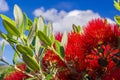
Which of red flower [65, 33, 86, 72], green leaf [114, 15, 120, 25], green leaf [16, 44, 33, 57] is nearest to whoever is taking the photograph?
green leaf [16, 44, 33, 57]

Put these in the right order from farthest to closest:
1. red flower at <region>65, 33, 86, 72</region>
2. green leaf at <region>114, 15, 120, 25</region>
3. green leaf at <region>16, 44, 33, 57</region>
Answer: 1. green leaf at <region>114, 15, 120, 25</region>
2. red flower at <region>65, 33, 86, 72</region>
3. green leaf at <region>16, 44, 33, 57</region>

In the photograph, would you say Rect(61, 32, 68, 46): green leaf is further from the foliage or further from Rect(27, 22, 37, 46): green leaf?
Rect(27, 22, 37, 46): green leaf

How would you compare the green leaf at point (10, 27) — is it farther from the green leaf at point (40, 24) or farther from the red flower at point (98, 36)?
the red flower at point (98, 36)

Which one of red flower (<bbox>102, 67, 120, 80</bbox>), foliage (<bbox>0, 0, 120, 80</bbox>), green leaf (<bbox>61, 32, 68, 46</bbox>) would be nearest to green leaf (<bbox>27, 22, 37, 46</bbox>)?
foliage (<bbox>0, 0, 120, 80</bbox>)

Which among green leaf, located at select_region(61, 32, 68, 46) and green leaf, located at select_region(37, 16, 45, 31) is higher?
green leaf, located at select_region(37, 16, 45, 31)

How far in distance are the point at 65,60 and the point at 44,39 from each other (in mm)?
105

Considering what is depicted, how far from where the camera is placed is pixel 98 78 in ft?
4.22

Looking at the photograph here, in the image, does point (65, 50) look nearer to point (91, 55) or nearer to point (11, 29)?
point (91, 55)

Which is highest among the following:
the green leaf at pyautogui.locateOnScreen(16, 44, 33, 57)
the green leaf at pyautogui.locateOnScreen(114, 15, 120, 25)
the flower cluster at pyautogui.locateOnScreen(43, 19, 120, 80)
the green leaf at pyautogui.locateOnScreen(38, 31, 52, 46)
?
the green leaf at pyautogui.locateOnScreen(114, 15, 120, 25)

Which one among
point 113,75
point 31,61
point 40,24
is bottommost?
point 113,75

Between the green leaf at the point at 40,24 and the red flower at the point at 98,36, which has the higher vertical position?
the green leaf at the point at 40,24

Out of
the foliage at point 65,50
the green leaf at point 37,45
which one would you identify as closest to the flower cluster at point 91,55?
the foliage at point 65,50

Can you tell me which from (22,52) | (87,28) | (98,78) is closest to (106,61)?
(98,78)

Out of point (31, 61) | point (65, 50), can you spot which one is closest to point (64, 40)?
point (65, 50)
